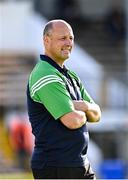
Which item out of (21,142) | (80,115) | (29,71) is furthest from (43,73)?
(29,71)

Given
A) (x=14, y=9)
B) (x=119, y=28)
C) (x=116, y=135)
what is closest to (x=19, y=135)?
(x=116, y=135)

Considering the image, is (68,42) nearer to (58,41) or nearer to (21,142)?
(58,41)

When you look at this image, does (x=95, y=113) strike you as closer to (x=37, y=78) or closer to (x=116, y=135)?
(x=37, y=78)

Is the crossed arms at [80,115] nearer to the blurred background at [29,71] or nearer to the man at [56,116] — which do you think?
the man at [56,116]

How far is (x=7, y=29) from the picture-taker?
23.4m

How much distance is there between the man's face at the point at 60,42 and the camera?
6473mm

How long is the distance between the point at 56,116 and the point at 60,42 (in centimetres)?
49

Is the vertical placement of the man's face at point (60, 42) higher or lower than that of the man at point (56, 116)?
higher

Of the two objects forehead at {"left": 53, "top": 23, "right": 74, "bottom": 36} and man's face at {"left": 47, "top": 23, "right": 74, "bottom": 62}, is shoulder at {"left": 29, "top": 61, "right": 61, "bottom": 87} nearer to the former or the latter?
man's face at {"left": 47, "top": 23, "right": 74, "bottom": 62}

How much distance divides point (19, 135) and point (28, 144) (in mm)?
244

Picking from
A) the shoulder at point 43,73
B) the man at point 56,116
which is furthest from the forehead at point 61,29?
the shoulder at point 43,73

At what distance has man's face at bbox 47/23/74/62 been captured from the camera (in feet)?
21.2

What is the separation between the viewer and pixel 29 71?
2242cm

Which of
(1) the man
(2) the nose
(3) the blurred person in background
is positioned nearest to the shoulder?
(1) the man
